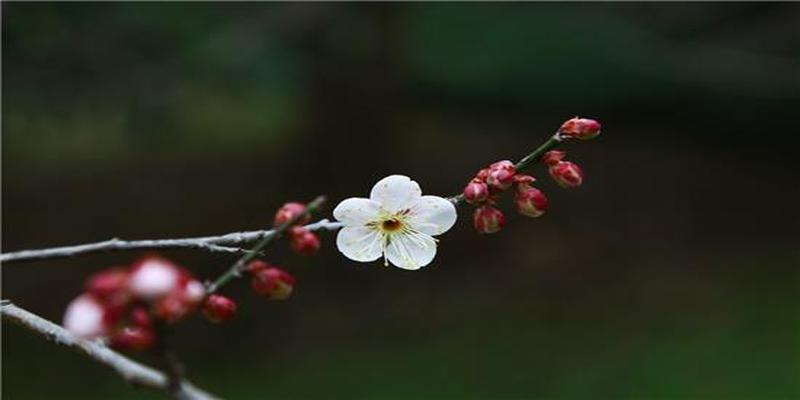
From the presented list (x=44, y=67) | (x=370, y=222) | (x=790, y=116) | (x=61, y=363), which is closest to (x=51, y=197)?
(x=61, y=363)

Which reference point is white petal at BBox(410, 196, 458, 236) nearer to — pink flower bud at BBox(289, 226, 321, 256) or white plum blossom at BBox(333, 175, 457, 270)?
white plum blossom at BBox(333, 175, 457, 270)

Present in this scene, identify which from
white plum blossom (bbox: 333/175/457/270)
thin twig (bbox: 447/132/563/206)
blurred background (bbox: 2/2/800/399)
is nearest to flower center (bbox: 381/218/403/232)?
white plum blossom (bbox: 333/175/457/270)

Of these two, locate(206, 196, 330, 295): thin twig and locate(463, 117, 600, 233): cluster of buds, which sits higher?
locate(463, 117, 600, 233): cluster of buds

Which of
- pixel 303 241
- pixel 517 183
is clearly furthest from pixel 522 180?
pixel 303 241

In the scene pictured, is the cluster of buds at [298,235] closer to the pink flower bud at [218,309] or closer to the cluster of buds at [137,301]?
the pink flower bud at [218,309]

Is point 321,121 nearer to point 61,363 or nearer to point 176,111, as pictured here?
point 176,111

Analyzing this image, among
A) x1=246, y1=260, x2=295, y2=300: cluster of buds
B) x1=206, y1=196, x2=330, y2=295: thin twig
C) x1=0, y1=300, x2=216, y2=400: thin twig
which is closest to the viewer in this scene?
x1=0, y1=300, x2=216, y2=400: thin twig

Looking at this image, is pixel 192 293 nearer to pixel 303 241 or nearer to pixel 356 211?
pixel 303 241
